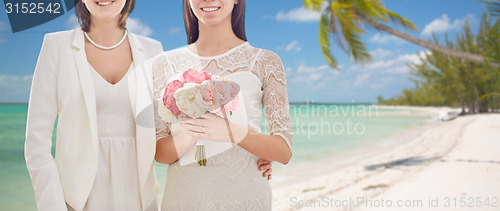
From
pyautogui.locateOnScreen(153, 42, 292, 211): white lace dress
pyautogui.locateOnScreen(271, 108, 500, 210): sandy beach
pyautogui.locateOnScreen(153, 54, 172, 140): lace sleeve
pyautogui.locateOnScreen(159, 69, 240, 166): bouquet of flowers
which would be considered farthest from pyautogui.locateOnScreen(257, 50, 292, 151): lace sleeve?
pyautogui.locateOnScreen(271, 108, 500, 210): sandy beach

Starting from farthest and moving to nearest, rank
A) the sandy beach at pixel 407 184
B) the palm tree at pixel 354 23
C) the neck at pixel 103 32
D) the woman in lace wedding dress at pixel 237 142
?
the palm tree at pixel 354 23, the sandy beach at pixel 407 184, the neck at pixel 103 32, the woman in lace wedding dress at pixel 237 142

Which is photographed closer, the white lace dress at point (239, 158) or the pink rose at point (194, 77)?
the pink rose at point (194, 77)

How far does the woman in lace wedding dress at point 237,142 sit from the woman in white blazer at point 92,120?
0.40ft

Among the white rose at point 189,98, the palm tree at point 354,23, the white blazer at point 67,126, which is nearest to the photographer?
the white rose at point 189,98

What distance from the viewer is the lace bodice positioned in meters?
1.82

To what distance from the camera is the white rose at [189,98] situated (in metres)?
1.57

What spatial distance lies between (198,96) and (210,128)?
0.17m

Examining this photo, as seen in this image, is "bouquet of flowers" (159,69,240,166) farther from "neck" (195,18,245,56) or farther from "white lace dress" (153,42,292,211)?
"neck" (195,18,245,56)

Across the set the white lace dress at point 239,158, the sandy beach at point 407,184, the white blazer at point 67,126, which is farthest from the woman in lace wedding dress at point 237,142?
the sandy beach at point 407,184

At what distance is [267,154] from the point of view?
1.80 metres

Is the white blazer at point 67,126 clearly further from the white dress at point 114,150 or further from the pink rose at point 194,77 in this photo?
the pink rose at point 194,77

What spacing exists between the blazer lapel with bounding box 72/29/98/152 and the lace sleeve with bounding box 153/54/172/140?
0.28 m

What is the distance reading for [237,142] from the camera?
68.8 inches

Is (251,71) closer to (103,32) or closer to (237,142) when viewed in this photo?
(237,142)
